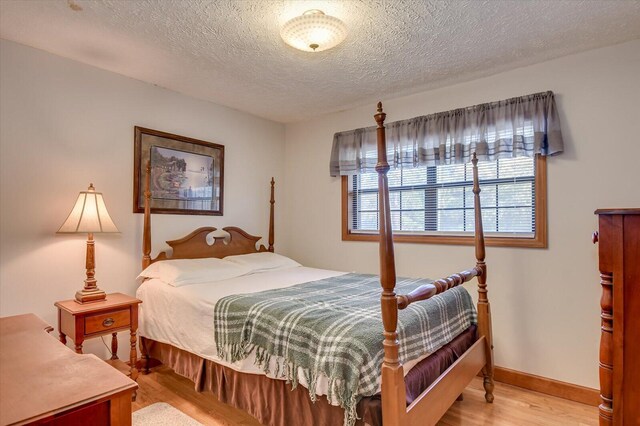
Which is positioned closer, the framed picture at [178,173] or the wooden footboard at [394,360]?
the wooden footboard at [394,360]

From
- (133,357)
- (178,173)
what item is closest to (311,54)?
(178,173)

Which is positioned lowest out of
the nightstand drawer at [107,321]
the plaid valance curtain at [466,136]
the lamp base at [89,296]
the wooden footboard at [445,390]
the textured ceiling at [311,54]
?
the wooden footboard at [445,390]

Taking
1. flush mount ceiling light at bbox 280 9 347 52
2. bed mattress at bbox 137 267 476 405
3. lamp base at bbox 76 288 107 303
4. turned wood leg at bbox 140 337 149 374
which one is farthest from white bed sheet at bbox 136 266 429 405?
flush mount ceiling light at bbox 280 9 347 52

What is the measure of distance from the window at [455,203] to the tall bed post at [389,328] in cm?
177

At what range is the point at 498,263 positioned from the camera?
111 inches

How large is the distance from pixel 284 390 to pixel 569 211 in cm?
230

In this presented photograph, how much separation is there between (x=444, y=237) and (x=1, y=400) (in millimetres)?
2918

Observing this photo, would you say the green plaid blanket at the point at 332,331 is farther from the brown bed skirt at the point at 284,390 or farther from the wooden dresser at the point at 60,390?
the wooden dresser at the point at 60,390

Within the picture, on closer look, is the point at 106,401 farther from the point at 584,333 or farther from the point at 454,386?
the point at 584,333

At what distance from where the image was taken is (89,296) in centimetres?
238

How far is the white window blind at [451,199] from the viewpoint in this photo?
2.81 m

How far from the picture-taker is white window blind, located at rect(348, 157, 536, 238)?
9.21ft

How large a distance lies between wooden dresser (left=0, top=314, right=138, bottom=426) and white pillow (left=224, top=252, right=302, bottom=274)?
2065 millimetres

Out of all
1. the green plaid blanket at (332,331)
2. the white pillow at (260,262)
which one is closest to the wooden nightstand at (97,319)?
the green plaid blanket at (332,331)
